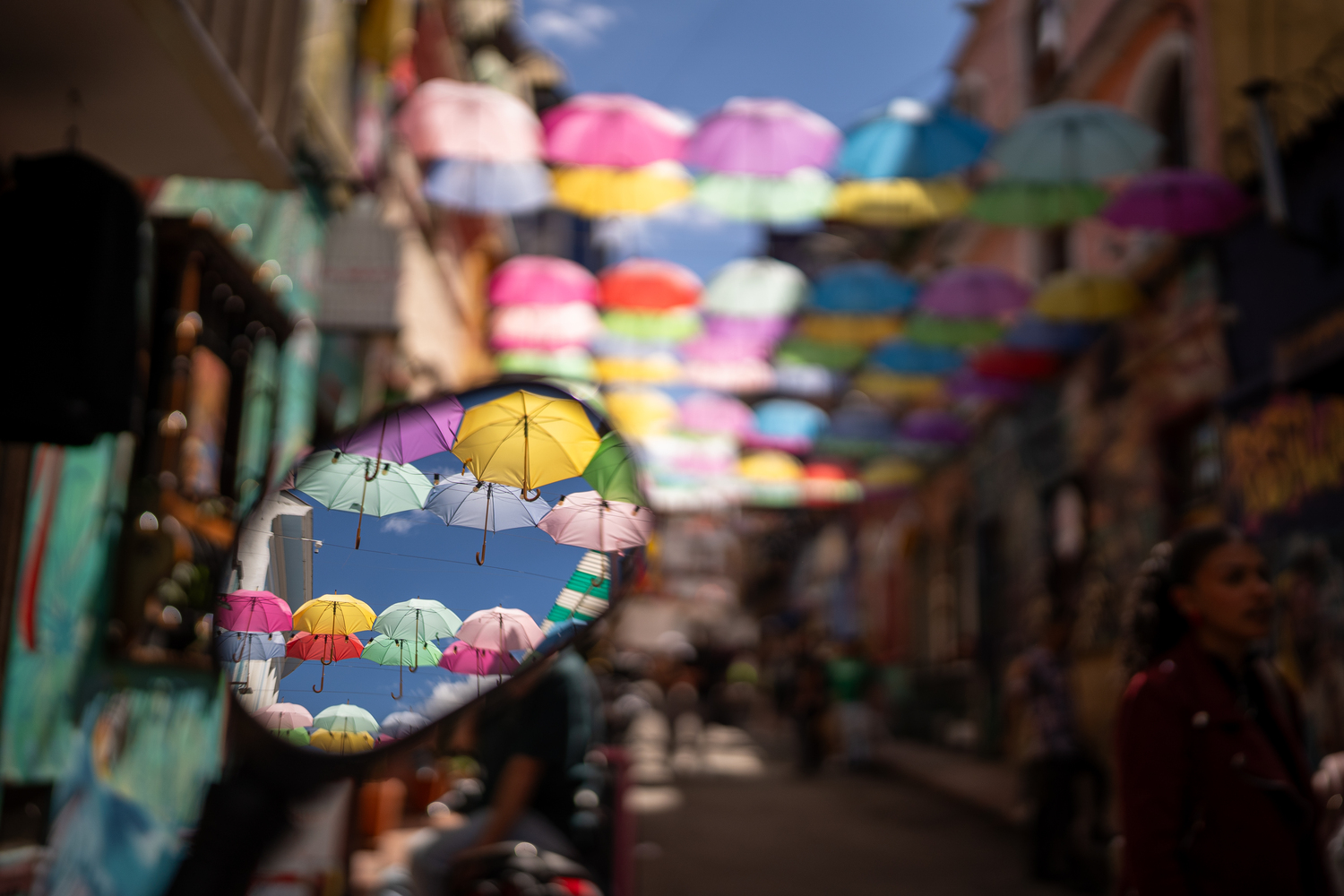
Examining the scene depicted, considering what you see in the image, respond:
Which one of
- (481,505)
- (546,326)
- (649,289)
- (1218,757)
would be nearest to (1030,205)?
(649,289)

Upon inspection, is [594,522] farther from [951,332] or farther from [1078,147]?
[951,332]

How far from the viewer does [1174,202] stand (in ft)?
29.9

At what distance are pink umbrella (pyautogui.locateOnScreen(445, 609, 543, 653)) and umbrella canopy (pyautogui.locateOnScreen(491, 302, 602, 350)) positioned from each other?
1223cm

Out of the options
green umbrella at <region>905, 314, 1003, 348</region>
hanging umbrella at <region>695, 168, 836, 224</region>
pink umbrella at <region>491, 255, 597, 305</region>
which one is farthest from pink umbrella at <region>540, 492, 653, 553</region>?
pink umbrella at <region>491, 255, 597, 305</region>

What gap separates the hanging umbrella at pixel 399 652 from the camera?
1.05 meters

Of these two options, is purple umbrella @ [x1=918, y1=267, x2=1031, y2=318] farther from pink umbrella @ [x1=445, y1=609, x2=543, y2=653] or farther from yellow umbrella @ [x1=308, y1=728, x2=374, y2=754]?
yellow umbrella @ [x1=308, y1=728, x2=374, y2=754]

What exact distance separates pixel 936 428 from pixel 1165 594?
50.7ft

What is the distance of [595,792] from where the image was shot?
528cm

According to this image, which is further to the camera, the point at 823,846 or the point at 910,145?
the point at 823,846

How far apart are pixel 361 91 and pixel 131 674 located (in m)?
6.24

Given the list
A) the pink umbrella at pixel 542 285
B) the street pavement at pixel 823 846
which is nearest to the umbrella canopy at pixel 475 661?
the street pavement at pixel 823 846

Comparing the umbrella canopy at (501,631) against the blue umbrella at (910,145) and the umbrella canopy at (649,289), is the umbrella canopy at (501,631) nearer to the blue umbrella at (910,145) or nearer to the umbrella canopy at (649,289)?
the blue umbrella at (910,145)

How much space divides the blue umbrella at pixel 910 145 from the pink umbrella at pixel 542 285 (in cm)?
413

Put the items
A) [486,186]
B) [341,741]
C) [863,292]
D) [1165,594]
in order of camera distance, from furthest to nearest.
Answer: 1. [863,292]
2. [486,186]
3. [1165,594]
4. [341,741]
